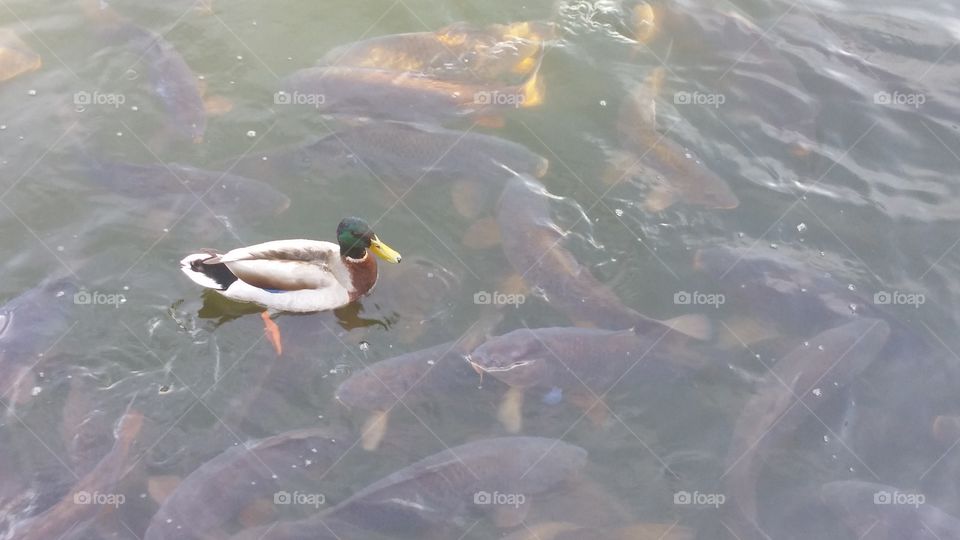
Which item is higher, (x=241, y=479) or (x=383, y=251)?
(x=383, y=251)

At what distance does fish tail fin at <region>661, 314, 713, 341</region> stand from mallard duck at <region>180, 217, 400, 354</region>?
7.25 feet

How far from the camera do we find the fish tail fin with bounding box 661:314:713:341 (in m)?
6.59

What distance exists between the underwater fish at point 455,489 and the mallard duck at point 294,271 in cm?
146

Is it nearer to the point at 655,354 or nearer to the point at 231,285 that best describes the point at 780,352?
the point at 655,354

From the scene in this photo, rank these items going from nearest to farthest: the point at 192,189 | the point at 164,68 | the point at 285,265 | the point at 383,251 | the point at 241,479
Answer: the point at 241,479 → the point at 285,265 → the point at 383,251 → the point at 192,189 → the point at 164,68

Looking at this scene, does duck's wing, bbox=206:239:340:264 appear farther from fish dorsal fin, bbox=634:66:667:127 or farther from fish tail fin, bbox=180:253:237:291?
fish dorsal fin, bbox=634:66:667:127

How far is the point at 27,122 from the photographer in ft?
26.0

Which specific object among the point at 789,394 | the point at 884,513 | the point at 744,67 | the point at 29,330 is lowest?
the point at 884,513

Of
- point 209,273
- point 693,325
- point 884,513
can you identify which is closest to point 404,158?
point 209,273

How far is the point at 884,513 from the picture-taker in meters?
5.82

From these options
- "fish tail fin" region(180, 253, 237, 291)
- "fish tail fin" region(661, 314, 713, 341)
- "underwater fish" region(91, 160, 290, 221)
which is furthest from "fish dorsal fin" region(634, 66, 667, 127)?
"fish tail fin" region(180, 253, 237, 291)

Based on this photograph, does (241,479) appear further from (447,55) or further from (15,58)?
(15,58)

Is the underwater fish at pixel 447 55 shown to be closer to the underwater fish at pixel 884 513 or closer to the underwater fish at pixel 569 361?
the underwater fish at pixel 569 361

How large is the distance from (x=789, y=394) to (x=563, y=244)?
83.6 inches
